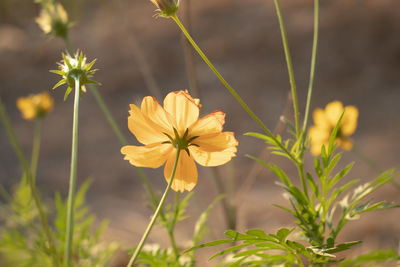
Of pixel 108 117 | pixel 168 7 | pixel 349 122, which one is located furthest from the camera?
pixel 349 122

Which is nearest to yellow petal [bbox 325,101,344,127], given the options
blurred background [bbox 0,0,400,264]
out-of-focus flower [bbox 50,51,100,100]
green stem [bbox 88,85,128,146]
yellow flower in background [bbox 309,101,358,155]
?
yellow flower in background [bbox 309,101,358,155]

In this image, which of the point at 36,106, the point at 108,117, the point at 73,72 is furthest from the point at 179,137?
the point at 36,106

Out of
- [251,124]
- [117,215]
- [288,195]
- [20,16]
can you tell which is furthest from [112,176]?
[20,16]

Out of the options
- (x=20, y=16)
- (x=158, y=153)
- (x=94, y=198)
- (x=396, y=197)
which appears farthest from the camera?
(x=20, y=16)

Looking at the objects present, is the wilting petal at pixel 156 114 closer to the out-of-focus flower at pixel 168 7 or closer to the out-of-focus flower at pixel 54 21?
the out-of-focus flower at pixel 168 7

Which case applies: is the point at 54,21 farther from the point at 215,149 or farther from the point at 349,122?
the point at 349,122

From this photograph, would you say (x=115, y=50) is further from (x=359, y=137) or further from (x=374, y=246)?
(x=374, y=246)

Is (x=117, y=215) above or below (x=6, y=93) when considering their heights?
below
